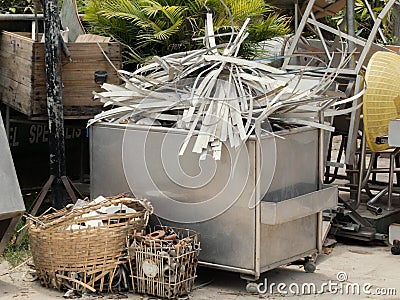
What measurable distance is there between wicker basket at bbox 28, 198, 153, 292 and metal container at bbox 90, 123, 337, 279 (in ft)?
0.95

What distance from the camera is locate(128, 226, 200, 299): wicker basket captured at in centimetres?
498

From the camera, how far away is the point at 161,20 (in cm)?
746

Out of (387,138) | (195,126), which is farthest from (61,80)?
(387,138)

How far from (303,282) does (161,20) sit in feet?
9.77

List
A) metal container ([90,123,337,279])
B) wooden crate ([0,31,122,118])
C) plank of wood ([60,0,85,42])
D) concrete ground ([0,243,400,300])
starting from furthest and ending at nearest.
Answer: plank of wood ([60,0,85,42]) < wooden crate ([0,31,122,118]) < concrete ground ([0,243,400,300]) < metal container ([90,123,337,279])

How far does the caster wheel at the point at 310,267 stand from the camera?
576 centimetres

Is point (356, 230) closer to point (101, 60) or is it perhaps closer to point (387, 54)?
point (387, 54)

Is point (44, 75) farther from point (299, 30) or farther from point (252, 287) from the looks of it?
point (252, 287)

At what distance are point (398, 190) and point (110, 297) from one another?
135 inches

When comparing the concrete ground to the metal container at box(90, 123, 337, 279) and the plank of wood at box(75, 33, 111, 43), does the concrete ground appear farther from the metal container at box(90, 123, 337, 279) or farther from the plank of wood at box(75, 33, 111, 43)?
the plank of wood at box(75, 33, 111, 43)

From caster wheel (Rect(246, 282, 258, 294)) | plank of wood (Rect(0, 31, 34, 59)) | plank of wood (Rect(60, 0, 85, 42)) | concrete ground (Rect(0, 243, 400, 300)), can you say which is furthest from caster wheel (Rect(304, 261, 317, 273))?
plank of wood (Rect(60, 0, 85, 42))

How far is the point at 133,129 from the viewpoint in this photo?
5516 millimetres

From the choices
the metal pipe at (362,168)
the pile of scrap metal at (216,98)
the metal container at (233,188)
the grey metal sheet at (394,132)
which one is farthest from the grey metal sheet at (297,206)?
the metal pipe at (362,168)

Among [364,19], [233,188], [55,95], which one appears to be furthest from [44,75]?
[364,19]
